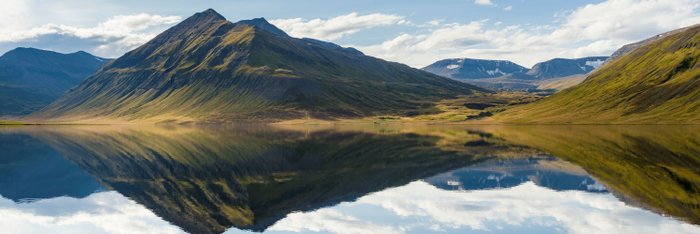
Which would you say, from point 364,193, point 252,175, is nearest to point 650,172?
point 364,193

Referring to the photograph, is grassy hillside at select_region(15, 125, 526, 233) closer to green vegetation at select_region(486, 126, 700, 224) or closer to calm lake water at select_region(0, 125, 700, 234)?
calm lake water at select_region(0, 125, 700, 234)

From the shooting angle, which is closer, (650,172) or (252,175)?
(650,172)

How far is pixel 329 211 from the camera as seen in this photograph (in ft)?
151

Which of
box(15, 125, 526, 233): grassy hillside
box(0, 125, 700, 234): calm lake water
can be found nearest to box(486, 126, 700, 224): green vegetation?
box(0, 125, 700, 234): calm lake water

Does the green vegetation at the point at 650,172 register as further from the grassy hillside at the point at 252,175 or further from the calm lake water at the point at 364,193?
the grassy hillside at the point at 252,175

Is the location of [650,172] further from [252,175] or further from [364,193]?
[252,175]

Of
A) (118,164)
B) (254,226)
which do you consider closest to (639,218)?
(254,226)

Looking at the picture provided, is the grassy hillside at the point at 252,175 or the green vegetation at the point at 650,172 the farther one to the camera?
the grassy hillside at the point at 252,175

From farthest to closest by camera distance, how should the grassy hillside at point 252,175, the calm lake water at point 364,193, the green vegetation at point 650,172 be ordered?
the grassy hillside at point 252,175, the green vegetation at point 650,172, the calm lake water at point 364,193

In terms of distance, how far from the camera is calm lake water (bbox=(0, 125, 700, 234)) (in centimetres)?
4150

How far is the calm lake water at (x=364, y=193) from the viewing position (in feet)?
136

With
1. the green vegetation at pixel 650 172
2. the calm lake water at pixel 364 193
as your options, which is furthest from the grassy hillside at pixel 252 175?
the green vegetation at pixel 650 172

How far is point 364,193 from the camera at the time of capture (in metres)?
55.2

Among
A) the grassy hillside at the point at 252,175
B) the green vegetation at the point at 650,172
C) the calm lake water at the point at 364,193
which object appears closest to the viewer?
the calm lake water at the point at 364,193
